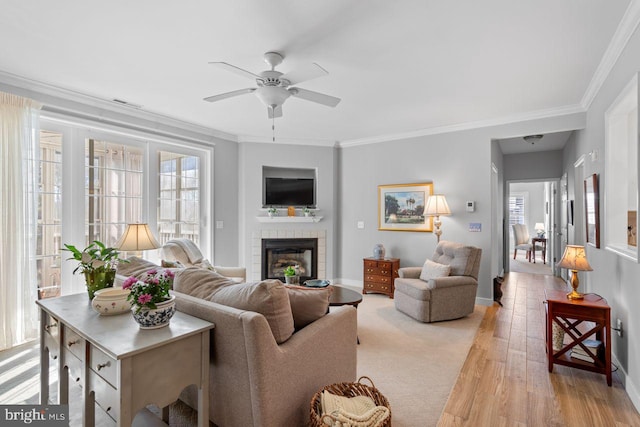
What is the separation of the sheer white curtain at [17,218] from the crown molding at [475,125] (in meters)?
4.28

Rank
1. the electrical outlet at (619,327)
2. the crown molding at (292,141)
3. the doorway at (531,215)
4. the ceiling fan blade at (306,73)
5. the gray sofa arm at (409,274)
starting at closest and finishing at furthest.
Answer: the ceiling fan blade at (306,73), the electrical outlet at (619,327), the gray sofa arm at (409,274), the crown molding at (292,141), the doorway at (531,215)

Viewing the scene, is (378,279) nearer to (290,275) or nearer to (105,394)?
(290,275)

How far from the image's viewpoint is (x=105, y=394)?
144 centimetres

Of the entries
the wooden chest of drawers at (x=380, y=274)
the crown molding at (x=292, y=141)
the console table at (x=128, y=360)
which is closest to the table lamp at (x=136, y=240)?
the console table at (x=128, y=360)

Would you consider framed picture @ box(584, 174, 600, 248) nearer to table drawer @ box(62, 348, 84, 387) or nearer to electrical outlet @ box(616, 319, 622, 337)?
electrical outlet @ box(616, 319, 622, 337)

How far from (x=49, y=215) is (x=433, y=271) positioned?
177 inches

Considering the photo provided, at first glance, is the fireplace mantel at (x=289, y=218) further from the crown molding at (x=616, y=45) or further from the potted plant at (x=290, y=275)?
the crown molding at (x=616, y=45)

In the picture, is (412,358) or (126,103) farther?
(126,103)

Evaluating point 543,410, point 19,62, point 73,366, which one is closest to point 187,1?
point 19,62

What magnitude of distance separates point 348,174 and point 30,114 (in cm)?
431

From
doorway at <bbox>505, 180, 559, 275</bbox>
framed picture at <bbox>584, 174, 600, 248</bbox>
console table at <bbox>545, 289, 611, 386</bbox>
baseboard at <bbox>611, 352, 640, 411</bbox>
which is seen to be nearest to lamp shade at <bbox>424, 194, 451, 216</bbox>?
framed picture at <bbox>584, 174, 600, 248</bbox>

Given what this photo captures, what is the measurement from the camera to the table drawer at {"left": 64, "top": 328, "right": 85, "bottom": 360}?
5.25 feet

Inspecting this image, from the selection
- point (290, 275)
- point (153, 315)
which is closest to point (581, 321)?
point (290, 275)

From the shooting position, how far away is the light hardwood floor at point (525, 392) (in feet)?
6.63
